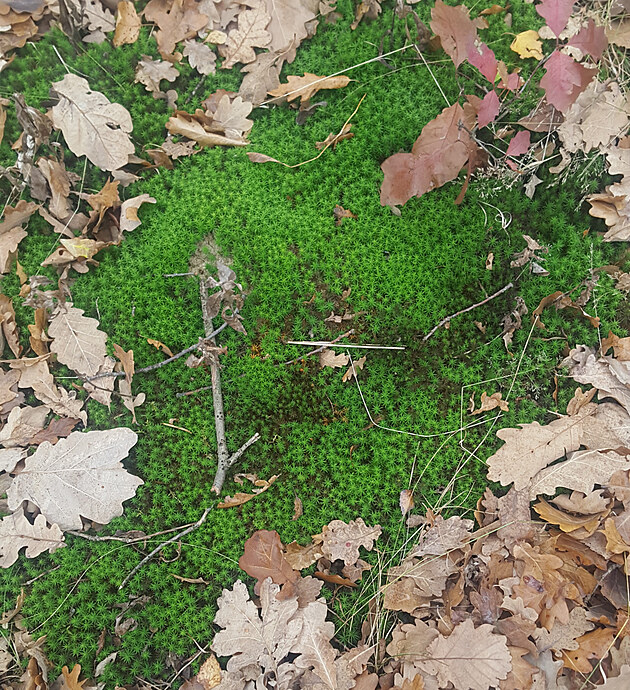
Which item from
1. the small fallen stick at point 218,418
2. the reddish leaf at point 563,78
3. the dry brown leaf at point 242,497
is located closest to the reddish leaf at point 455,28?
the reddish leaf at point 563,78

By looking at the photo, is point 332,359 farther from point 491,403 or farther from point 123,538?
point 123,538

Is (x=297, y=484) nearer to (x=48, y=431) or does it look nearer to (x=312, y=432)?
(x=312, y=432)

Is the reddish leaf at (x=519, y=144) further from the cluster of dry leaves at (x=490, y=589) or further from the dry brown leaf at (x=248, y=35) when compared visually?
the dry brown leaf at (x=248, y=35)

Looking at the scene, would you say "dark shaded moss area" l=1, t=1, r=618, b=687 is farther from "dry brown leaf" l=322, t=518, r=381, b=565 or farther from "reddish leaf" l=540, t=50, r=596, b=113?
"reddish leaf" l=540, t=50, r=596, b=113

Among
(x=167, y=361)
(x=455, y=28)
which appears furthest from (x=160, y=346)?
(x=455, y=28)

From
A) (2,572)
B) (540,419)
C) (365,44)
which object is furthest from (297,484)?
(365,44)

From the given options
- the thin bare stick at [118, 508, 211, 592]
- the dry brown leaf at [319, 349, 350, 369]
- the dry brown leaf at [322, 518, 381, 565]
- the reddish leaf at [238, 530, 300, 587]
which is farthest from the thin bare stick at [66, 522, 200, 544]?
the dry brown leaf at [319, 349, 350, 369]
